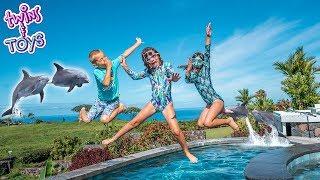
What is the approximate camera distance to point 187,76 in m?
8.16

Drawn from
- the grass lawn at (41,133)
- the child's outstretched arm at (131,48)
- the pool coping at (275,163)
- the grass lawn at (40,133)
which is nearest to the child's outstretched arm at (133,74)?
the child's outstretched arm at (131,48)

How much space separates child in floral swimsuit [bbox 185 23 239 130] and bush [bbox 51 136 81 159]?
10613 millimetres

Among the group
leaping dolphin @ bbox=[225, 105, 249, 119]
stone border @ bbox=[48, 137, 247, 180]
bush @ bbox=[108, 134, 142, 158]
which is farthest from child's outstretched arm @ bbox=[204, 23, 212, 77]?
bush @ bbox=[108, 134, 142, 158]

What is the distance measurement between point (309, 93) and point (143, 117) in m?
24.5

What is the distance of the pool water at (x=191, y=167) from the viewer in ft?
35.2

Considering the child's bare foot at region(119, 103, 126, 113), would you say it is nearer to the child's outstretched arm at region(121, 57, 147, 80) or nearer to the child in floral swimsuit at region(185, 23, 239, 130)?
the child's outstretched arm at region(121, 57, 147, 80)

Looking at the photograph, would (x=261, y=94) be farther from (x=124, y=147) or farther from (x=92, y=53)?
(x=92, y=53)

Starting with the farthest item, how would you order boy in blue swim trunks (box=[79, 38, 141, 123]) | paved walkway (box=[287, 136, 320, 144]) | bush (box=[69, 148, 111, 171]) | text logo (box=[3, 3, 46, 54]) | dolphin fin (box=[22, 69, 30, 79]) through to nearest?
paved walkway (box=[287, 136, 320, 144]), bush (box=[69, 148, 111, 171]), text logo (box=[3, 3, 46, 54]), dolphin fin (box=[22, 69, 30, 79]), boy in blue swim trunks (box=[79, 38, 141, 123])

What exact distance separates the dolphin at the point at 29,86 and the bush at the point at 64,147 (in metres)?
9.39

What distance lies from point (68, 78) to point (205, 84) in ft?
8.84

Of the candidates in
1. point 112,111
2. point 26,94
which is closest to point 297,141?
point 112,111

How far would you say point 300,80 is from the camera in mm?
30109

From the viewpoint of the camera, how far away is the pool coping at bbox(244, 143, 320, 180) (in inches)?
308

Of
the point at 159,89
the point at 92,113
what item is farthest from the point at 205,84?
the point at 92,113
